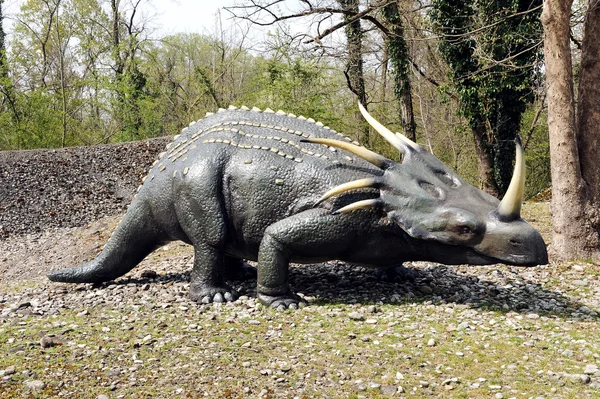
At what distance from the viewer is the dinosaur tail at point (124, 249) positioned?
20.4 feet

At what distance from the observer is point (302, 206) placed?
5.44 meters

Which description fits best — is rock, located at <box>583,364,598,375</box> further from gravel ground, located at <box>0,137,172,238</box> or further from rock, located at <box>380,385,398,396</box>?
gravel ground, located at <box>0,137,172,238</box>

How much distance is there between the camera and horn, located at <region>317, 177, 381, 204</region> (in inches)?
198

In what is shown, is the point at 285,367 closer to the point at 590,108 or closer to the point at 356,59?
the point at 590,108

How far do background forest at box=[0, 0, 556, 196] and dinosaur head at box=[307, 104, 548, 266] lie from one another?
6.76 m

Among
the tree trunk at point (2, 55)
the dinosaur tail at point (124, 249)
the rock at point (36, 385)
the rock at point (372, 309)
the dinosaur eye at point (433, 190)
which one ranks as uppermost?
the tree trunk at point (2, 55)

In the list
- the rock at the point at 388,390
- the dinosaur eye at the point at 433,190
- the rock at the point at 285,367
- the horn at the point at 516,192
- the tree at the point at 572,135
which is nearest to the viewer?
the rock at the point at 388,390

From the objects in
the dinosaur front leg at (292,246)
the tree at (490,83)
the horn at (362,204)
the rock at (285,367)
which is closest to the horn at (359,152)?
the horn at (362,204)

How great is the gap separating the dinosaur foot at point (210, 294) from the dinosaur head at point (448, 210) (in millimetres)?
1642

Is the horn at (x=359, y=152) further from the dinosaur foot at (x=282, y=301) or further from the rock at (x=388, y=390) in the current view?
the rock at (x=388, y=390)

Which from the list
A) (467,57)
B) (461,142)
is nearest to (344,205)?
(467,57)

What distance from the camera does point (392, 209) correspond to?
5.07m

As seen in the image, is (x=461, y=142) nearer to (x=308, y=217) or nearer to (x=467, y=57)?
(x=467, y=57)

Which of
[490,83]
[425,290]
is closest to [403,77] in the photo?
[490,83]
